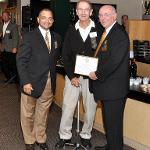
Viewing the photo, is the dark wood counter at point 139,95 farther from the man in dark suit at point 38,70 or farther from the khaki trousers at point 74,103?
the man in dark suit at point 38,70

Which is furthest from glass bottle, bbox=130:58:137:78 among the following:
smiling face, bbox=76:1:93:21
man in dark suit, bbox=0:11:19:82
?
man in dark suit, bbox=0:11:19:82

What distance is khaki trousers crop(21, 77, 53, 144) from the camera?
347cm

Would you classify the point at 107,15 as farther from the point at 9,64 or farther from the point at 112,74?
the point at 9,64

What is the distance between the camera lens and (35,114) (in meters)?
3.60

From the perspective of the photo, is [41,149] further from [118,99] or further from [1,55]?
[1,55]

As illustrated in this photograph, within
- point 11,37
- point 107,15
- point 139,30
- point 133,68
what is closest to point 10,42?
point 11,37

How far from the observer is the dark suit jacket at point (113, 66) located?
2.88 m

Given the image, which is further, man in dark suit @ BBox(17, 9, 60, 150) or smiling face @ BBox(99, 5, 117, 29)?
man in dark suit @ BBox(17, 9, 60, 150)

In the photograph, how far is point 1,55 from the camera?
26.2ft

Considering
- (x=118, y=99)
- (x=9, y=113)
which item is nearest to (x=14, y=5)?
(x=9, y=113)

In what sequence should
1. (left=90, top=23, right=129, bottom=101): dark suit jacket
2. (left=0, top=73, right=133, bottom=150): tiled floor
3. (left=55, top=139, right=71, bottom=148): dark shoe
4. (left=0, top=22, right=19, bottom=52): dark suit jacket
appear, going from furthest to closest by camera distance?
(left=0, top=22, right=19, bottom=52): dark suit jacket
(left=0, top=73, right=133, bottom=150): tiled floor
(left=55, top=139, right=71, bottom=148): dark shoe
(left=90, top=23, right=129, bottom=101): dark suit jacket

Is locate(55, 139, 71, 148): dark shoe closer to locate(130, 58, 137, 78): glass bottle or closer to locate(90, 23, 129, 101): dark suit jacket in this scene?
locate(90, 23, 129, 101): dark suit jacket

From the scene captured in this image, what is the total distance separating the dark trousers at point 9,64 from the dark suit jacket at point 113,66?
4729 millimetres

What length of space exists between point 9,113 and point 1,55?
3.01m
